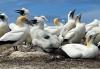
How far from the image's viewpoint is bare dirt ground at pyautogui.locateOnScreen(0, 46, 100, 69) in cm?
1720

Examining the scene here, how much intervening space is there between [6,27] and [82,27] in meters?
4.57

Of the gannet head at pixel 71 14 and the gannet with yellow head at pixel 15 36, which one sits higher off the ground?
the gannet head at pixel 71 14

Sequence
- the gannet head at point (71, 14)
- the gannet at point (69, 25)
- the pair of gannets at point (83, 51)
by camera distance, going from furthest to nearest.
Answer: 1. the gannet head at point (71, 14)
2. the gannet at point (69, 25)
3. the pair of gannets at point (83, 51)

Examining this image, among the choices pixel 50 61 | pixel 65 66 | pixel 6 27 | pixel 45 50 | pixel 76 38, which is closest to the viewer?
pixel 65 66

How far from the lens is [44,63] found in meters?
17.9

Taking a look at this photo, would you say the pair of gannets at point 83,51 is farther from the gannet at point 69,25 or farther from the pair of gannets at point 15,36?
the gannet at point 69,25

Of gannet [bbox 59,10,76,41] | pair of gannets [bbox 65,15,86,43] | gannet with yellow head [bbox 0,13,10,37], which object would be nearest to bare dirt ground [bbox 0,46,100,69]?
pair of gannets [bbox 65,15,86,43]

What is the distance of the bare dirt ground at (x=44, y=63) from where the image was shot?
1720 cm

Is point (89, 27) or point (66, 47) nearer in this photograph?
point (66, 47)

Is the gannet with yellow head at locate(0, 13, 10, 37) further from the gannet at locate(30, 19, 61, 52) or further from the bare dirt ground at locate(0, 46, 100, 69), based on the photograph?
the bare dirt ground at locate(0, 46, 100, 69)

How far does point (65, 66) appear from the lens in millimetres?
17219

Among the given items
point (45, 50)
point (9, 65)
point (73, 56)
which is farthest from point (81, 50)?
point (9, 65)

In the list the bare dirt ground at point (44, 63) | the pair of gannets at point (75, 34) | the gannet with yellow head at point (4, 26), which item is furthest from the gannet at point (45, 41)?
the gannet with yellow head at point (4, 26)

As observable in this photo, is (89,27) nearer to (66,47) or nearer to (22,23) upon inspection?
(22,23)
